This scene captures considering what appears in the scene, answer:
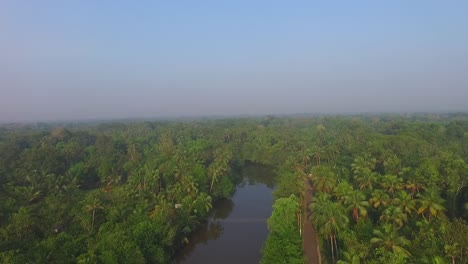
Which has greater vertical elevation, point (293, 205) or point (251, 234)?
point (293, 205)

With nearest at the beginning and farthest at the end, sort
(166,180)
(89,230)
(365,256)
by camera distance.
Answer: (365,256) → (89,230) → (166,180)

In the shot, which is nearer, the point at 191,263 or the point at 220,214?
the point at 191,263

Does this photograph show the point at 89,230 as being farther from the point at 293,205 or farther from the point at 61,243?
the point at 293,205

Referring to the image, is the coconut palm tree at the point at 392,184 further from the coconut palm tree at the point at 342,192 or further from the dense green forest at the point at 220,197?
the coconut palm tree at the point at 342,192

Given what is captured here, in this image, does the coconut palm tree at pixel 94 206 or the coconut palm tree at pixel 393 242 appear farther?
the coconut palm tree at pixel 94 206

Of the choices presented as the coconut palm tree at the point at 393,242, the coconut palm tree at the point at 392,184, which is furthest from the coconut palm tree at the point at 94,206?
the coconut palm tree at the point at 392,184

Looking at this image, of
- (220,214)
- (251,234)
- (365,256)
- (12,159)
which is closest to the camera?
(365,256)

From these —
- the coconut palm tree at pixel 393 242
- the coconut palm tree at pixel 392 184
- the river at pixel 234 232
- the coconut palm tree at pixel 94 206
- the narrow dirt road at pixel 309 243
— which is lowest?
the river at pixel 234 232

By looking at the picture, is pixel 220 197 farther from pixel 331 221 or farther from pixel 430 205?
pixel 430 205

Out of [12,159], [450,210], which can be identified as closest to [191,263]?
[450,210]
